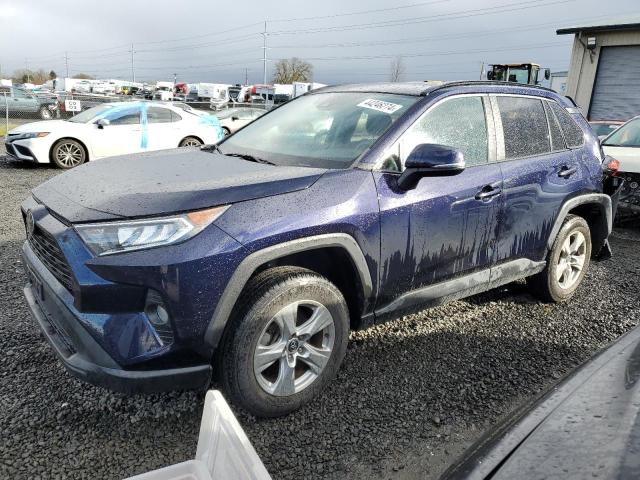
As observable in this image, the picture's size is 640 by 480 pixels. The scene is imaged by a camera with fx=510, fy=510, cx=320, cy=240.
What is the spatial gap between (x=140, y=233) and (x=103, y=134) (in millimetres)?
9013

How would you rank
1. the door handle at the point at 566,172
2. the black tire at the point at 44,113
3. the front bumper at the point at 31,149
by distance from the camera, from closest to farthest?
the door handle at the point at 566,172 → the front bumper at the point at 31,149 → the black tire at the point at 44,113

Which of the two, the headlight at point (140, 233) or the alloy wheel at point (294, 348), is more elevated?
the headlight at point (140, 233)

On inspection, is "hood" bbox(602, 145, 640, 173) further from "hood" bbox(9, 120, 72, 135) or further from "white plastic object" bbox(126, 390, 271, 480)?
"hood" bbox(9, 120, 72, 135)

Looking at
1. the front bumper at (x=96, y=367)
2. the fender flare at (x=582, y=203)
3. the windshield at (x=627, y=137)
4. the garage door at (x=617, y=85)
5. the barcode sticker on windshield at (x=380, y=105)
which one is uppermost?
the garage door at (x=617, y=85)

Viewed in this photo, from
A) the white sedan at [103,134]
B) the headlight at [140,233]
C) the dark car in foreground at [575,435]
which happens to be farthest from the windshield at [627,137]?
the white sedan at [103,134]

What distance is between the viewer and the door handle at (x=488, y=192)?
3158 mm

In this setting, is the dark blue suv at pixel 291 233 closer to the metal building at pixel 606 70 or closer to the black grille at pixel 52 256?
the black grille at pixel 52 256

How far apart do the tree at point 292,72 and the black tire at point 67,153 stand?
67.6 m

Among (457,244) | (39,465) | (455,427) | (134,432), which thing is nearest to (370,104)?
(457,244)

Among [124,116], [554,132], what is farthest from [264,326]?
[124,116]

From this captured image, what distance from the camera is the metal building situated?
17.0 m

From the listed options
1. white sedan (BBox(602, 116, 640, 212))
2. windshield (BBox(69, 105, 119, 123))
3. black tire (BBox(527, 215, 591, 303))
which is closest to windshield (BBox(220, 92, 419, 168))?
black tire (BBox(527, 215, 591, 303))

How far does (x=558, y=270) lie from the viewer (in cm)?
410

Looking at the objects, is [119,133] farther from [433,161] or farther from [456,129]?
[433,161]
